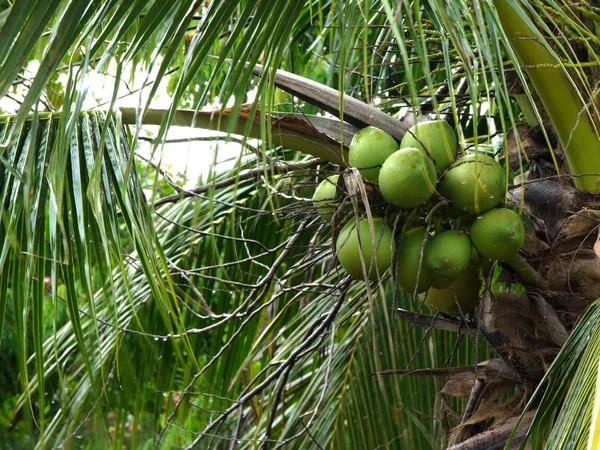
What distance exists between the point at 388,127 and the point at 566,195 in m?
0.33

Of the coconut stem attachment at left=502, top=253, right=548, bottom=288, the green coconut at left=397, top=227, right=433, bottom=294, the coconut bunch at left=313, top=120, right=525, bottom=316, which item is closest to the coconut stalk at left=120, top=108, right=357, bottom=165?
the coconut bunch at left=313, top=120, right=525, bottom=316

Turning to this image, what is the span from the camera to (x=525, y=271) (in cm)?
125

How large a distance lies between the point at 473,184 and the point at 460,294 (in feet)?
0.81

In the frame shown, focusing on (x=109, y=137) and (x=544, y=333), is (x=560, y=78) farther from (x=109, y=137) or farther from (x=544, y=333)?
(x=109, y=137)

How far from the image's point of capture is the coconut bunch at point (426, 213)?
1049 millimetres

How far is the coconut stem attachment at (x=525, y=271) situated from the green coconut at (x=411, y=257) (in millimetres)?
186

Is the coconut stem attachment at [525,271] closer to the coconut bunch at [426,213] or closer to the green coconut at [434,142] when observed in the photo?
the coconut bunch at [426,213]

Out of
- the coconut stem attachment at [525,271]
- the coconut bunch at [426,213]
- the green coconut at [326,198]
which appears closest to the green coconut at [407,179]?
the coconut bunch at [426,213]

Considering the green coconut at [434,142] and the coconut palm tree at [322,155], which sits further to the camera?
the green coconut at [434,142]

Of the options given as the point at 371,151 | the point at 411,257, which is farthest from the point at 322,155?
the point at 411,257

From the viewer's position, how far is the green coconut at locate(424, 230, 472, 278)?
42.4 inches

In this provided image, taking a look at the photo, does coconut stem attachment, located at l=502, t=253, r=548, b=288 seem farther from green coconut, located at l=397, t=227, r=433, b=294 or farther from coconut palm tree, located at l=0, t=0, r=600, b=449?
green coconut, located at l=397, t=227, r=433, b=294

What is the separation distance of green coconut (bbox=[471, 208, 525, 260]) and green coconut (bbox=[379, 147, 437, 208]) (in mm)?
99

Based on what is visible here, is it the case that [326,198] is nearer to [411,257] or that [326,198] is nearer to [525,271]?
[411,257]
